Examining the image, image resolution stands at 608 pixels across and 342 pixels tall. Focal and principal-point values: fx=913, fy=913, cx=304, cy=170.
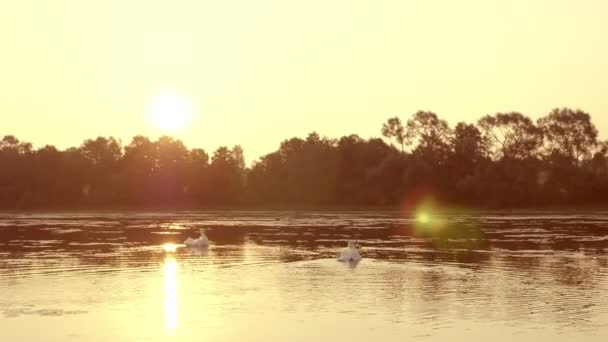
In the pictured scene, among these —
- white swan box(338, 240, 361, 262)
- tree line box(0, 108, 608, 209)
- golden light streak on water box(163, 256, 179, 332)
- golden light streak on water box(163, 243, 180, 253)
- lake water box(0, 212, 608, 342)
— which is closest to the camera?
lake water box(0, 212, 608, 342)

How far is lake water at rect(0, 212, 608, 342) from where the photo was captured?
2317 centimetres

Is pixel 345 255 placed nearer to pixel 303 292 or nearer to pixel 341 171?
pixel 303 292

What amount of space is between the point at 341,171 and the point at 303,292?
371 feet

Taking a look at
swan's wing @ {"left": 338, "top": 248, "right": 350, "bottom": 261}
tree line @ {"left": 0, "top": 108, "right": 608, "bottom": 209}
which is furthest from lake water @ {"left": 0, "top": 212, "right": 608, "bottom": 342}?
tree line @ {"left": 0, "top": 108, "right": 608, "bottom": 209}

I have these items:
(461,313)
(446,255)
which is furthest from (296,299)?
(446,255)

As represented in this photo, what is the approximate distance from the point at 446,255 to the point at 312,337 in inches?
923

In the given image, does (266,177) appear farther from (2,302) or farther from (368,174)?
(2,302)

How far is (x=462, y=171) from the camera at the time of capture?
133 meters

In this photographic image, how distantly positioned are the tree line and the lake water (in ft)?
253

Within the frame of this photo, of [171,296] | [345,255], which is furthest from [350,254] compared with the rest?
[171,296]

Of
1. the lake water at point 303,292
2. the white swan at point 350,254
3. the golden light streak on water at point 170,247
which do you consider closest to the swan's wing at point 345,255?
the white swan at point 350,254

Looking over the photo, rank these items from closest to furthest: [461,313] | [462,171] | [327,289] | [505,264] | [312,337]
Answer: [312,337] → [461,313] → [327,289] → [505,264] → [462,171]

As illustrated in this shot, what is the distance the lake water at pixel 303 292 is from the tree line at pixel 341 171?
77.0 m

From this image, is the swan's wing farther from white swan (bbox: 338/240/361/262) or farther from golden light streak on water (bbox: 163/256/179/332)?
golden light streak on water (bbox: 163/256/179/332)
